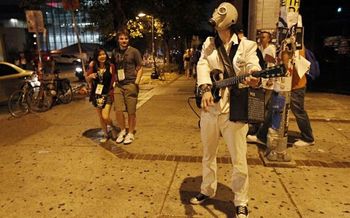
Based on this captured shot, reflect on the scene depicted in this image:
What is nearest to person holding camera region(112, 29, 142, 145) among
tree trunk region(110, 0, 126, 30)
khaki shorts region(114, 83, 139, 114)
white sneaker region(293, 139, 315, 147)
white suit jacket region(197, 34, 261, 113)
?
khaki shorts region(114, 83, 139, 114)

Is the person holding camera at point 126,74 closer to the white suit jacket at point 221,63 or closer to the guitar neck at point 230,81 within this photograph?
the white suit jacket at point 221,63

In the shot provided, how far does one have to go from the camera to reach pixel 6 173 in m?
4.61

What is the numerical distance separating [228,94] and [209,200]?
1316 millimetres

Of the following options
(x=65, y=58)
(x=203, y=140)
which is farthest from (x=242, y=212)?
(x=65, y=58)

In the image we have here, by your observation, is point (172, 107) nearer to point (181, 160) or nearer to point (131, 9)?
point (181, 160)

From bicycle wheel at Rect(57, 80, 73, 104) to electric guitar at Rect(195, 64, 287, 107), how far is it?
25.1 feet

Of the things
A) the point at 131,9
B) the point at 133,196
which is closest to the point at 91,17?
the point at 131,9

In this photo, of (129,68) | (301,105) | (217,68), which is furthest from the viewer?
(129,68)

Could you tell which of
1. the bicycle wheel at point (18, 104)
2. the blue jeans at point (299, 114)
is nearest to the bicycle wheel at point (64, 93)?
the bicycle wheel at point (18, 104)

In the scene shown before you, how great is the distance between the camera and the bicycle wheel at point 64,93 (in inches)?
388

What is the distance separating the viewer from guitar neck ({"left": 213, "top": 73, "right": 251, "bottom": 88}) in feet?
9.44

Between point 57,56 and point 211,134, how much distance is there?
110 feet

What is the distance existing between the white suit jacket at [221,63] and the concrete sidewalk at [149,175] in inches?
50.7

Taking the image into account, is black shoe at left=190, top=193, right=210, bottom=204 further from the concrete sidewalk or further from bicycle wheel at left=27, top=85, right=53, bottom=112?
bicycle wheel at left=27, top=85, right=53, bottom=112
